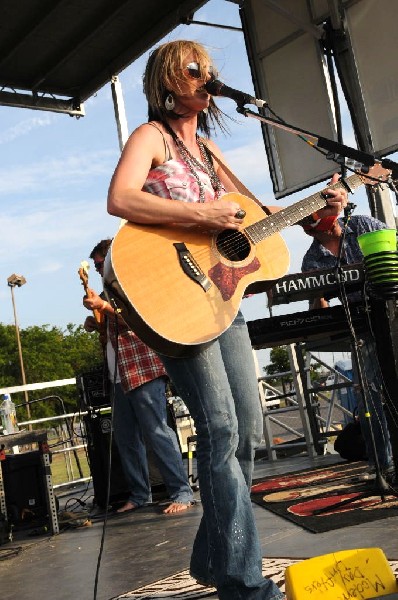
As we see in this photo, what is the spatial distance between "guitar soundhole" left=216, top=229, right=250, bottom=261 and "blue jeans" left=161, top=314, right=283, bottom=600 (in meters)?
0.37

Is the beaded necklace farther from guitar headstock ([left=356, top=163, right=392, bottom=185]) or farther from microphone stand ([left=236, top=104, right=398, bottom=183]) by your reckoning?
guitar headstock ([left=356, top=163, right=392, bottom=185])

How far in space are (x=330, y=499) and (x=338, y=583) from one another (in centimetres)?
236

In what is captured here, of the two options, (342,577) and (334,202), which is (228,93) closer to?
(334,202)

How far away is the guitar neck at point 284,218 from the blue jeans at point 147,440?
280 cm

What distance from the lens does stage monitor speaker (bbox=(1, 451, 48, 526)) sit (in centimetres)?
593

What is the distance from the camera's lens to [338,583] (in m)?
2.15

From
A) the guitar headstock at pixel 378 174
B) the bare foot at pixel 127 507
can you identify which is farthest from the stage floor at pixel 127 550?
the guitar headstock at pixel 378 174

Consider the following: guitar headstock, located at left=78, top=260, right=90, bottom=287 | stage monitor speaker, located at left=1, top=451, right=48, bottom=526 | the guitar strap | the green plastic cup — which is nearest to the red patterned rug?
the green plastic cup

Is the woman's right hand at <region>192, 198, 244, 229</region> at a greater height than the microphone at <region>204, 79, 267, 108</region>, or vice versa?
the microphone at <region>204, 79, 267, 108</region>

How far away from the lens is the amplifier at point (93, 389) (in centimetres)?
660

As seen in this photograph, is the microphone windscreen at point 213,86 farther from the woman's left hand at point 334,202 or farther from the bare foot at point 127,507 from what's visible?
the bare foot at point 127,507

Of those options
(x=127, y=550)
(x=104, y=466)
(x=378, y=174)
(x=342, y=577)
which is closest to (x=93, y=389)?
(x=104, y=466)

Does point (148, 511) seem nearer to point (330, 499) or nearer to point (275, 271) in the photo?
point (330, 499)

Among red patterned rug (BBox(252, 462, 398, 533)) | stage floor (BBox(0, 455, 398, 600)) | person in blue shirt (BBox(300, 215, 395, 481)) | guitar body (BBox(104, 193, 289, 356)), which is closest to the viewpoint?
guitar body (BBox(104, 193, 289, 356))
